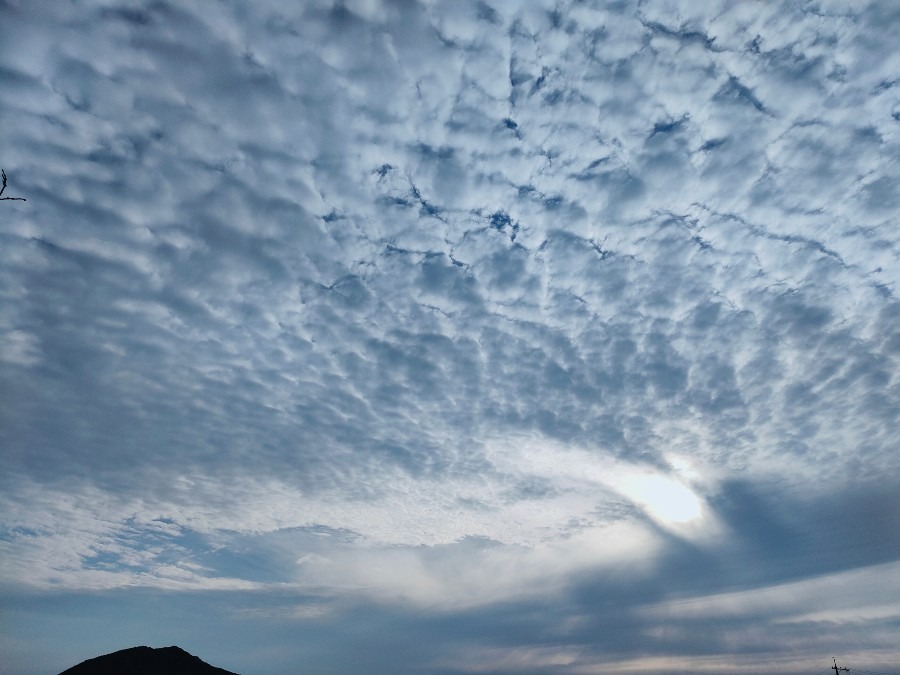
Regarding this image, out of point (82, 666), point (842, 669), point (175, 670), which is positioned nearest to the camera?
point (82, 666)

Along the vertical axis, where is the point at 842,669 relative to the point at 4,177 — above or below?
below

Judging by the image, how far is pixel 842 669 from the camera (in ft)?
401

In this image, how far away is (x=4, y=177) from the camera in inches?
293

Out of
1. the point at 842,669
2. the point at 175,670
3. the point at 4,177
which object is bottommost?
the point at 842,669

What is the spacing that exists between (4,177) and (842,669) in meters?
193

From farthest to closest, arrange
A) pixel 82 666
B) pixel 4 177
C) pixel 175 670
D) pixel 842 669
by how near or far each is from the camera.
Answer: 1. pixel 842 669
2. pixel 175 670
3. pixel 82 666
4. pixel 4 177

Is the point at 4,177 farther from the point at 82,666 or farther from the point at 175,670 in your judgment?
the point at 175,670

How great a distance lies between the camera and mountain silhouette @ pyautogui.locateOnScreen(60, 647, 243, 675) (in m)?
65.2

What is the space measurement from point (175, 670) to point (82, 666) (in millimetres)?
14583

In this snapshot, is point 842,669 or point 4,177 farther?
point 842,669

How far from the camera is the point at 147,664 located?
7100cm

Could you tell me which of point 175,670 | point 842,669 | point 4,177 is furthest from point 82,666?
point 842,669

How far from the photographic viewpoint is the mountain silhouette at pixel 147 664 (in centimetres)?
6519

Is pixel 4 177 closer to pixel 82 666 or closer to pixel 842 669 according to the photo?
pixel 82 666
